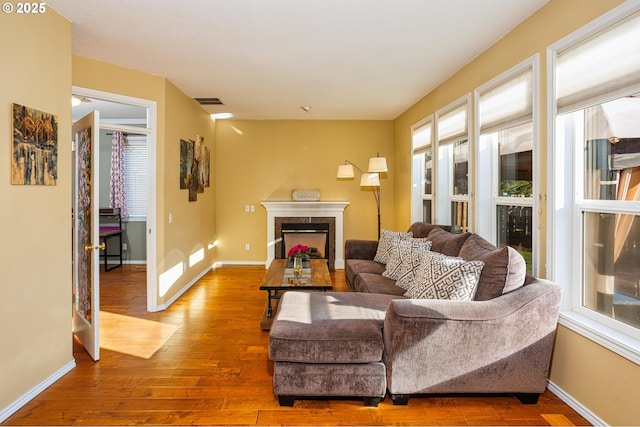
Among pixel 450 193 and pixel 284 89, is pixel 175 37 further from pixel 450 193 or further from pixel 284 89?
pixel 450 193

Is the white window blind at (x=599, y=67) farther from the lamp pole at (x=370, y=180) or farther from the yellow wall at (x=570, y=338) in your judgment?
the lamp pole at (x=370, y=180)

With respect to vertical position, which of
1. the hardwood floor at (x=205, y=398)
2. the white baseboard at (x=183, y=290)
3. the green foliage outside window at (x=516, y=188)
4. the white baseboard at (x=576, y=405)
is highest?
the green foliage outside window at (x=516, y=188)

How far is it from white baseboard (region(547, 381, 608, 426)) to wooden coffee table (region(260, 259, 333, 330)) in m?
1.80

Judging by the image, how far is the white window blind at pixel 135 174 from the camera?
6.85m

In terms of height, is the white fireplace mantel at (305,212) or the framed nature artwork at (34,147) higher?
the framed nature artwork at (34,147)

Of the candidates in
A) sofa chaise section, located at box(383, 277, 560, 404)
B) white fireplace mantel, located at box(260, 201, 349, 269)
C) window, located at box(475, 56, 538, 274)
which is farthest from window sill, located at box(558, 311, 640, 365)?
white fireplace mantel, located at box(260, 201, 349, 269)

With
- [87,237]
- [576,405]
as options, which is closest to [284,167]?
[87,237]

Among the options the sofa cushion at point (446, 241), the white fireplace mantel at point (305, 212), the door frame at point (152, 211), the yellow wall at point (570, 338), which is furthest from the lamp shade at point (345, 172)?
the door frame at point (152, 211)

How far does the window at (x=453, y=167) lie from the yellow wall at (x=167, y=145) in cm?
323

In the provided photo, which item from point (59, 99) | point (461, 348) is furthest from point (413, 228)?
point (59, 99)

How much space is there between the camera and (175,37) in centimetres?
312

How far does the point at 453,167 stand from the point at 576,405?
2785 millimetres

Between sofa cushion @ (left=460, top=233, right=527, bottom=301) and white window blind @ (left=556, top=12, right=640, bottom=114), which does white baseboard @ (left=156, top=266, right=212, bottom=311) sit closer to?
sofa cushion @ (left=460, top=233, right=527, bottom=301)

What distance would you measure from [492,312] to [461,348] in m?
0.28
